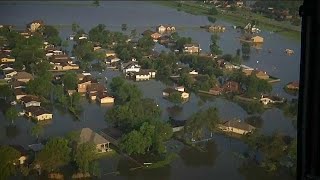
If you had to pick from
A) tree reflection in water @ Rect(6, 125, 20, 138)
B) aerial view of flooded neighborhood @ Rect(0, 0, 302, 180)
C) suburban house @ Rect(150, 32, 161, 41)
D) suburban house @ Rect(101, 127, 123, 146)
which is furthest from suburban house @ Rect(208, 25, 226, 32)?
tree reflection in water @ Rect(6, 125, 20, 138)

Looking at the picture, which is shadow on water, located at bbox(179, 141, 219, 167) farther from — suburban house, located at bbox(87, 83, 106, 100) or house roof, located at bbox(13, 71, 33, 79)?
house roof, located at bbox(13, 71, 33, 79)

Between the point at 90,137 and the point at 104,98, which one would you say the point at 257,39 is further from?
the point at 90,137

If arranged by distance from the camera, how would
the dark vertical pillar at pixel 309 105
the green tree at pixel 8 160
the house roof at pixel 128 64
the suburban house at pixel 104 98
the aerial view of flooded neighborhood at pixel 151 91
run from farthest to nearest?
1. the house roof at pixel 128 64
2. the suburban house at pixel 104 98
3. the aerial view of flooded neighborhood at pixel 151 91
4. the green tree at pixel 8 160
5. the dark vertical pillar at pixel 309 105

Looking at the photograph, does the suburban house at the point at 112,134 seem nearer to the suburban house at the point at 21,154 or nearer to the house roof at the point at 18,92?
the suburban house at the point at 21,154

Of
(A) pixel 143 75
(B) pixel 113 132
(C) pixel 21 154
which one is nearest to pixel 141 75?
(A) pixel 143 75

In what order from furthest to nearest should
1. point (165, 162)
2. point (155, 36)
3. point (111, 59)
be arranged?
Answer: 1. point (155, 36)
2. point (111, 59)
3. point (165, 162)

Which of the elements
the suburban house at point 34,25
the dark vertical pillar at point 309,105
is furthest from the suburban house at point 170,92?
the dark vertical pillar at point 309,105
